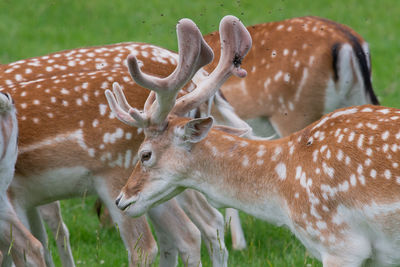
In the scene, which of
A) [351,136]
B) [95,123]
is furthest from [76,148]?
[351,136]

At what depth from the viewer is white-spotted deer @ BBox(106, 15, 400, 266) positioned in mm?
3855

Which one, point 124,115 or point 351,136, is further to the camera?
point 124,115

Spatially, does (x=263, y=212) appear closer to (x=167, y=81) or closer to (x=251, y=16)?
(x=167, y=81)

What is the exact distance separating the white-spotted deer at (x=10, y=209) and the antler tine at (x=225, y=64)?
2.82 feet

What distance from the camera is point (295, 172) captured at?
409cm

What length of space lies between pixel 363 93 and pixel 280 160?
2.31 metres

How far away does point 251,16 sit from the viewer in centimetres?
1231

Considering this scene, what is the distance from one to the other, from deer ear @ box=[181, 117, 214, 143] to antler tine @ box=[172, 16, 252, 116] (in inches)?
9.6

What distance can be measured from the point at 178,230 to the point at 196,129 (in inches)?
39.7

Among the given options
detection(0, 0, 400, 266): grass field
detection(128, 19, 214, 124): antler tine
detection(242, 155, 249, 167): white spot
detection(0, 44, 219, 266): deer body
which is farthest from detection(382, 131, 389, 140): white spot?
detection(0, 0, 400, 266): grass field

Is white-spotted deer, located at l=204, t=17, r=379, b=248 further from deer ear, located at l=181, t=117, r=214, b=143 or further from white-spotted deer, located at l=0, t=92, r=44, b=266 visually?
white-spotted deer, located at l=0, t=92, r=44, b=266

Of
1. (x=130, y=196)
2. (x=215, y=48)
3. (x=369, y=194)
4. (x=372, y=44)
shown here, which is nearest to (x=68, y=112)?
(x=130, y=196)

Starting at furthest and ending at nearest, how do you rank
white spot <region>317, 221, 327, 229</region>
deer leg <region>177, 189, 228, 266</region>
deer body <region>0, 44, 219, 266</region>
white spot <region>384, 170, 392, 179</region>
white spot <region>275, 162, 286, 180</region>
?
deer leg <region>177, 189, 228, 266</region>
deer body <region>0, 44, 219, 266</region>
white spot <region>275, 162, 286, 180</region>
white spot <region>317, 221, 327, 229</region>
white spot <region>384, 170, 392, 179</region>

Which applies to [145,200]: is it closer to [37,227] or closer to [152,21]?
[37,227]
